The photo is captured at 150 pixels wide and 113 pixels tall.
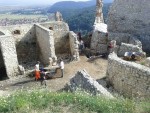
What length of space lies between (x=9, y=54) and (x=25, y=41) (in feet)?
15.6

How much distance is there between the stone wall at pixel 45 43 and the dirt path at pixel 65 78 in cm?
153

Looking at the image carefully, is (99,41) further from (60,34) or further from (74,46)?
(60,34)

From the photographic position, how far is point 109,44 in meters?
22.7

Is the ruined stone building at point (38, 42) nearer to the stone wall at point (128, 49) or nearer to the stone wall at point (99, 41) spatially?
the stone wall at point (99, 41)

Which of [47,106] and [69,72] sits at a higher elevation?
[47,106]

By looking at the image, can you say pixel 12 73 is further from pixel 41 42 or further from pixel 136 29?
pixel 136 29

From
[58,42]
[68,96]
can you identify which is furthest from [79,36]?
[68,96]

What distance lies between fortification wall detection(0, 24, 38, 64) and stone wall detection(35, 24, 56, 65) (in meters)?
0.66

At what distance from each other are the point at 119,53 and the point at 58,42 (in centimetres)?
608

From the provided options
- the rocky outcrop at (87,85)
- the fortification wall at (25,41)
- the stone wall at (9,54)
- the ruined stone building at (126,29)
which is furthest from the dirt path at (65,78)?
the fortification wall at (25,41)

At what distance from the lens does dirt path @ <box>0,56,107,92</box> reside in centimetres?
1795

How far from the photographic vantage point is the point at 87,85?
40.6 feet

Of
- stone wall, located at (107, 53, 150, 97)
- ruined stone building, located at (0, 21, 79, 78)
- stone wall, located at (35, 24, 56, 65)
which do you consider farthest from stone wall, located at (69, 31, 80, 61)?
stone wall, located at (107, 53, 150, 97)

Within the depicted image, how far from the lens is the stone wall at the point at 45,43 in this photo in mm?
21266
